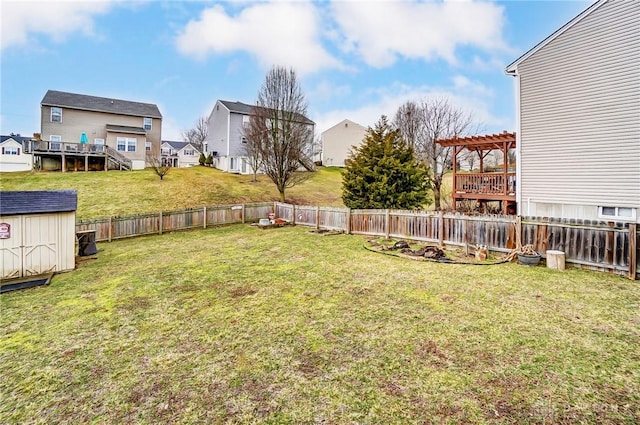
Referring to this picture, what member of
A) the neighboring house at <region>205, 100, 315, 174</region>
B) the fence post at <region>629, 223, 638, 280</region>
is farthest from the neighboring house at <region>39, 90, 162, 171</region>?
the fence post at <region>629, 223, 638, 280</region>

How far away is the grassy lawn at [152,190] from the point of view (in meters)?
20.9

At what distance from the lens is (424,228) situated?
42.7 ft

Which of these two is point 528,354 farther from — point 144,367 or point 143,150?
point 143,150

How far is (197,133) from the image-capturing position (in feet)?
215

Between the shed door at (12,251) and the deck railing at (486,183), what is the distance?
1842 centimetres

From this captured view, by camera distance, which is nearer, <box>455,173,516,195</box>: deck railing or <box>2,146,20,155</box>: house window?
<box>455,173,516,195</box>: deck railing

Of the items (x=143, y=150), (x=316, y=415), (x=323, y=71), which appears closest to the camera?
(x=316, y=415)

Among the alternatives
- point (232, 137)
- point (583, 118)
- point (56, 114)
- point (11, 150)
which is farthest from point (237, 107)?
point (583, 118)

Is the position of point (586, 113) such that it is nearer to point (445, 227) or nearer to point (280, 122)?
point (445, 227)

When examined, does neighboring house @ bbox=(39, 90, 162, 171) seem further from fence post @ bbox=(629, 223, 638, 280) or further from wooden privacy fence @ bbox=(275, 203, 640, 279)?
fence post @ bbox=(629, 223, 638, 280)

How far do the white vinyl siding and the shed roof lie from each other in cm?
1728

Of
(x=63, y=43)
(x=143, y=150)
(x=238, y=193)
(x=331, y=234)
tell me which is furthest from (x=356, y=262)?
(x=143, y=150)

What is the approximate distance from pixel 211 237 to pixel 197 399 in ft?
41.2

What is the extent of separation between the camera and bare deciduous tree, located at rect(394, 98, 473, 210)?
2336cm
